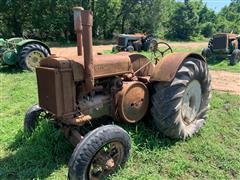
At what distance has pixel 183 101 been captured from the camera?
3.93m

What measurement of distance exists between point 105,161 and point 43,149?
1055 millimetres

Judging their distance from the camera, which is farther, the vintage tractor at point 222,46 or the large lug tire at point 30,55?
the vintage tractor at point 222,46

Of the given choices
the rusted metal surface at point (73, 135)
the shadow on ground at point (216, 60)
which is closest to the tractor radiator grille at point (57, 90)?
the rusted metal surface at point (73, 135)

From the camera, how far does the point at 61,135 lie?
378cm

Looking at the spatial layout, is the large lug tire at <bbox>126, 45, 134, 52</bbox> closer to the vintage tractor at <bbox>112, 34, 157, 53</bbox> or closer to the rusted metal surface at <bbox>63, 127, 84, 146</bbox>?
the vintage tractor at <bbox>112, 34, 157, 53</bbox>

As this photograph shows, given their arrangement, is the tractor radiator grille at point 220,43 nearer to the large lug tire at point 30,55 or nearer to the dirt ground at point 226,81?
the dirt ground at point 226,81

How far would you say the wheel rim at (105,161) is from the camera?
3043mm

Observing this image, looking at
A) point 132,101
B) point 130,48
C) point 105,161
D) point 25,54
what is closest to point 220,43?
point 130,48

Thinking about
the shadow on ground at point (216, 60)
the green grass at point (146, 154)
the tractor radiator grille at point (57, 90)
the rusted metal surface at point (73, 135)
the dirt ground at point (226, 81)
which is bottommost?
the green grass at point (146, 154)

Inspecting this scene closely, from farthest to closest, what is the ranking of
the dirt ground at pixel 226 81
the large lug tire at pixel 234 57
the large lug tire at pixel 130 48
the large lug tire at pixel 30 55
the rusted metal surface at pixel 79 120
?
the large lug tire at pixel 130 48 < the large lug tire at pixel 234 57 < the large lug tire at pixel 30 55 < the dirt ground at pixel 226 81 < the rusted metal surface at pixel 79 120

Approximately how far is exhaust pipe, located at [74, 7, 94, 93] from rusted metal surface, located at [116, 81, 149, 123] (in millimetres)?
563

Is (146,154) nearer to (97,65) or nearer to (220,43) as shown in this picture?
(97,65)

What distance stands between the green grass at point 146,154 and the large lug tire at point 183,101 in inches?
8.7

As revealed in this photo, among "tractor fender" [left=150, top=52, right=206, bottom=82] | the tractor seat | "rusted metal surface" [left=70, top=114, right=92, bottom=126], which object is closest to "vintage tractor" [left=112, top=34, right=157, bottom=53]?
the tractor seat
